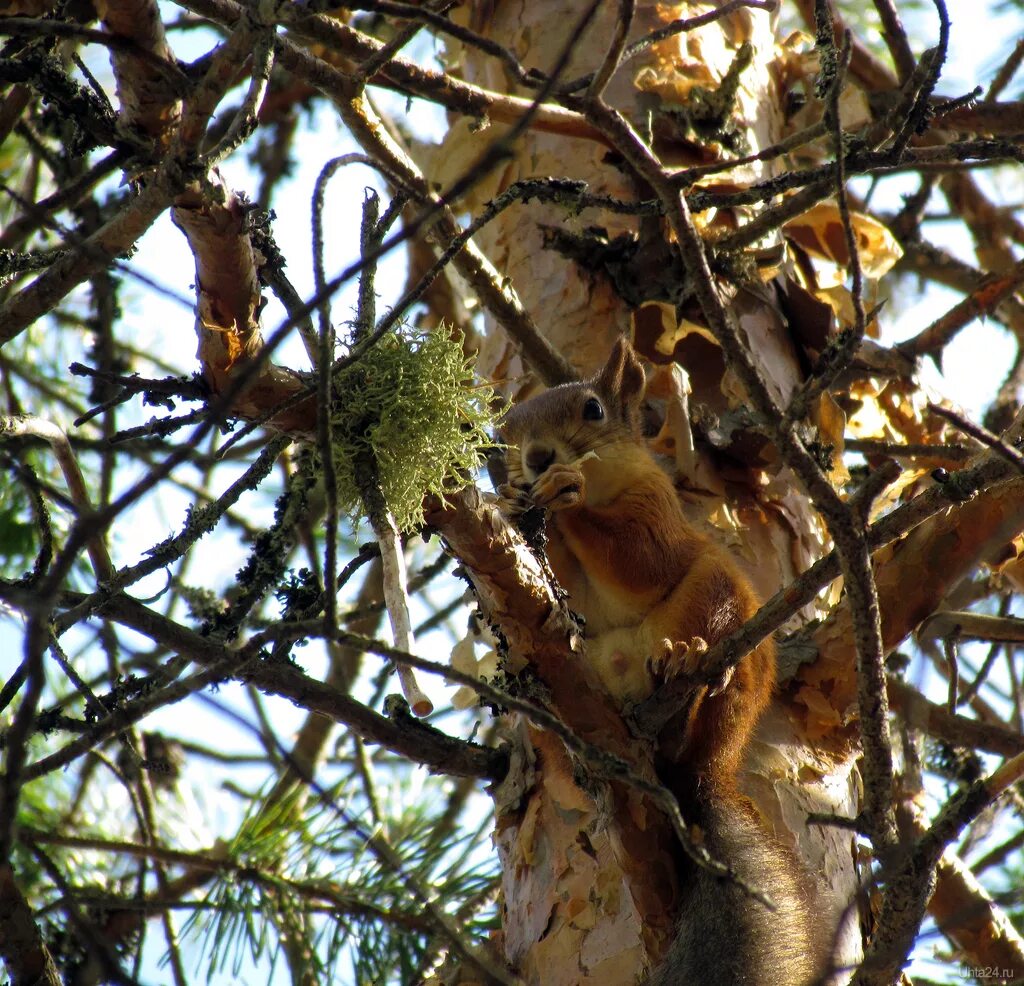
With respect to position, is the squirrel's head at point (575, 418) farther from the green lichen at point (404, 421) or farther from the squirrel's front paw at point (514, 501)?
the green lichen at point (404, 421)

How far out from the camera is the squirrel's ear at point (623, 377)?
2221mm

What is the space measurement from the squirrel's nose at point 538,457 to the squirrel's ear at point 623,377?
0.17 m

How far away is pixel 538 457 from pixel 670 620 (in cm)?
45

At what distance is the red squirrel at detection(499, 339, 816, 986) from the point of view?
1.50 meters

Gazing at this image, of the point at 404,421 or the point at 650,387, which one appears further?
the point at 650,387

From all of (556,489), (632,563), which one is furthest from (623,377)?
(556,489)

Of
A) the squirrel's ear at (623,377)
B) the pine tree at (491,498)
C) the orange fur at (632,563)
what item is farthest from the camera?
the squirrel's ear at (623,377)

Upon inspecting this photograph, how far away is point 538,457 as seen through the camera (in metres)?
2.29

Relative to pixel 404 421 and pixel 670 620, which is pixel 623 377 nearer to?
pixel 670 620

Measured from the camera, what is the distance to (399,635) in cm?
121

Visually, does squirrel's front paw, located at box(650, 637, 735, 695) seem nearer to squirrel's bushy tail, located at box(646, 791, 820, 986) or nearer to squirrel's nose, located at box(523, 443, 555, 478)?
squirrel's bushy tail, located at box(646, 791, 820, 986)

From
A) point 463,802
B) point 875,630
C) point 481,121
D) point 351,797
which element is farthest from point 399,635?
point 463,802

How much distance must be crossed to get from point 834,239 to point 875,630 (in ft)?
5.08

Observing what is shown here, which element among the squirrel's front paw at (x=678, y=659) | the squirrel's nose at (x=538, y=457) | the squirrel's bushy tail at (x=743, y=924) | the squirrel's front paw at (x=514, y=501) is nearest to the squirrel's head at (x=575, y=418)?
the squirrel's nose at (x=538, y=457)
